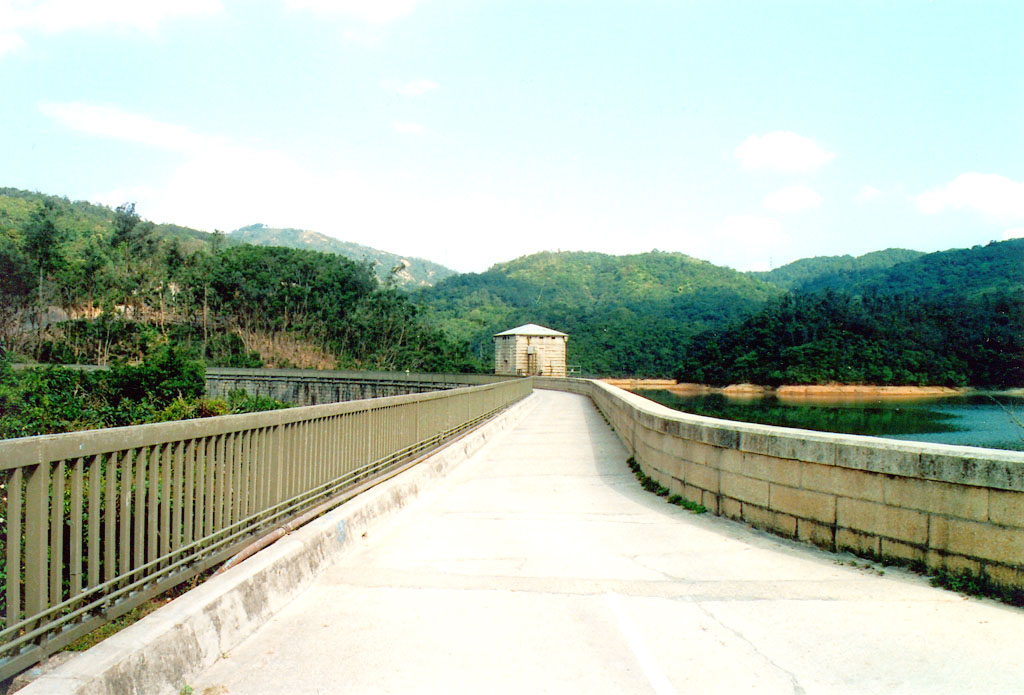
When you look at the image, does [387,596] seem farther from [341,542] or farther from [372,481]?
[372,481]

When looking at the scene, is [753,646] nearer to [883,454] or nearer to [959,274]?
[883,454]

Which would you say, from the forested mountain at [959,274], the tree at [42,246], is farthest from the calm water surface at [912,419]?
the tree at [42,246]

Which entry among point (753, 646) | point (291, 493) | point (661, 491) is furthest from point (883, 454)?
point (291, 493)

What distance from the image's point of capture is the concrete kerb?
308cm

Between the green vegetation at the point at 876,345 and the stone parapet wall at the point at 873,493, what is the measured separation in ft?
280

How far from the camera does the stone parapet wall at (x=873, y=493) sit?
5184mm

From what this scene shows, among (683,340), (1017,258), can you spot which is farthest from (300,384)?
(1017,258)

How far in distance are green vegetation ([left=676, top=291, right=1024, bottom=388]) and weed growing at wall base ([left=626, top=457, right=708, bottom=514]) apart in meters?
82.5

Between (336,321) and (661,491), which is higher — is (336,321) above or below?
above

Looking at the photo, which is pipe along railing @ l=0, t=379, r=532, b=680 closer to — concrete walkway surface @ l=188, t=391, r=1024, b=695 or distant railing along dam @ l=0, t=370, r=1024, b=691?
distant railing along dam @ l=0, t=370, r=1024, b=691

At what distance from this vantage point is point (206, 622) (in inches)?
154

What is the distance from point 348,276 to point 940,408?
217 feet

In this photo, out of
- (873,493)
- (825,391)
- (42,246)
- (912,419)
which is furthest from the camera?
(825,391)

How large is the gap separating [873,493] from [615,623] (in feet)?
9.14
